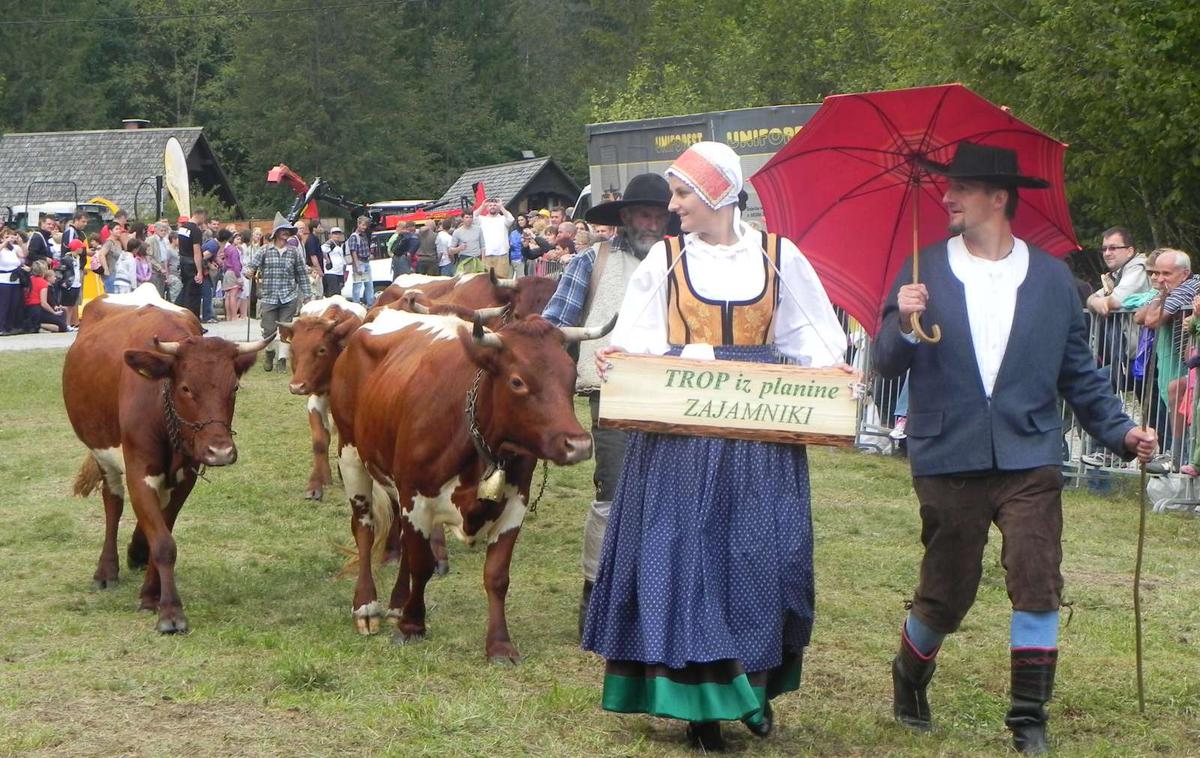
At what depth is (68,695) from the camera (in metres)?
6.44

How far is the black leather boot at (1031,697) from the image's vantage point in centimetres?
555

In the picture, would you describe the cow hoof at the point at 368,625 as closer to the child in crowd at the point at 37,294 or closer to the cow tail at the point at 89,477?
the cow tail at the point at 89,477

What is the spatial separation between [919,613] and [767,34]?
1760 inches

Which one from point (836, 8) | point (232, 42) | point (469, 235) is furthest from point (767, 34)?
point (232, 42)

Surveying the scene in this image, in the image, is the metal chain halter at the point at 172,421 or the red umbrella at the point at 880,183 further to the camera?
the metal chain halter at the point at 172,421

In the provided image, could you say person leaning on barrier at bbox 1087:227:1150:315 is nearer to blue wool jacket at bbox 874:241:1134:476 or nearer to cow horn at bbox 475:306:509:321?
cow horn at bbox 475:306:509:321

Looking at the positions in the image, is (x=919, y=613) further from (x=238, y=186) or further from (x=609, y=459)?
(x=238, y=186)

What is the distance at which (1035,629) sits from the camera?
554 cm

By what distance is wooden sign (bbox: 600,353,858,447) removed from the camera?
17.6 feet

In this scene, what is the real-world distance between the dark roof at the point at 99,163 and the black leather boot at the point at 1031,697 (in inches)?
1997

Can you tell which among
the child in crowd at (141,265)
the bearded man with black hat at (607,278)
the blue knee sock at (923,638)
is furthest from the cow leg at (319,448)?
the child in crowd at (141,265)

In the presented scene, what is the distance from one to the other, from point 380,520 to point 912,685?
11.5ft

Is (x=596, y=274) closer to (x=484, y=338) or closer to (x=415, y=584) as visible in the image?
(x=484, y=338)

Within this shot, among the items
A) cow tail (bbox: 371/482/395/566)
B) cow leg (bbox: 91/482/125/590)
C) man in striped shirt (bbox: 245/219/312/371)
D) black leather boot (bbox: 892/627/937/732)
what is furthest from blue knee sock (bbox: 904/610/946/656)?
man in striped shirt (bbox: 245/219/312/371)
